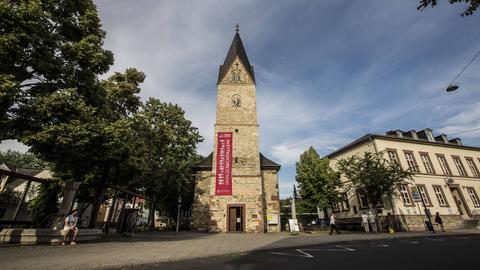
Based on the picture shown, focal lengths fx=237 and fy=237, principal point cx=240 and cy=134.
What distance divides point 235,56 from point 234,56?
0.53 feet

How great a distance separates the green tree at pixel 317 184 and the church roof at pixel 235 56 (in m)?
12.8

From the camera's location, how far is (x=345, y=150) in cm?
3038

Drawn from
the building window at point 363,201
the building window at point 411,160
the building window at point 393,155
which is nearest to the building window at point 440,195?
the building window at point 411,160

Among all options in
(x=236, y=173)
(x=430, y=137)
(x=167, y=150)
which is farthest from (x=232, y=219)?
(x=430, y=137)

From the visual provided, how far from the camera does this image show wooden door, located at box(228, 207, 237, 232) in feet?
71.8

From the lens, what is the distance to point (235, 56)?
29.4 m

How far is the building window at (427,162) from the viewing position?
27469 millimetres

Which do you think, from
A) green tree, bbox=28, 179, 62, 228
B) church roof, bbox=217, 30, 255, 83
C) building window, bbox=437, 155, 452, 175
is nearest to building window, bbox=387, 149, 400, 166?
building window, bbox=437, 155, 452, 175

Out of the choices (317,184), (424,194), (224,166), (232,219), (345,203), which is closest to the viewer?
(232,219)

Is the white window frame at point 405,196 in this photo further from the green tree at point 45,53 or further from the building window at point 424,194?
the green tree at point 45,53

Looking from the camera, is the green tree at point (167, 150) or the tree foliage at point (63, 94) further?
the green tree at point (167, 150)

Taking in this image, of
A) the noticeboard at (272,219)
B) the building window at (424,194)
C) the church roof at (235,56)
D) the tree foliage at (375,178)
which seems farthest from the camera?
the church roof at (235,56)

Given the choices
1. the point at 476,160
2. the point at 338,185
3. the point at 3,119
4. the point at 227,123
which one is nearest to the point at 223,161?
the point at 227,123

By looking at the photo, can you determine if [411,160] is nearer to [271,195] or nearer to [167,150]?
[271,195]
